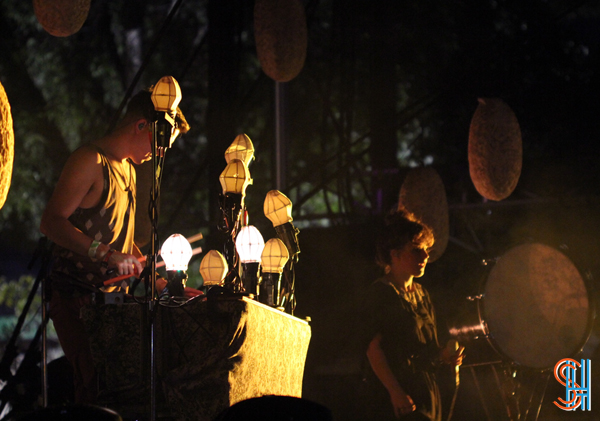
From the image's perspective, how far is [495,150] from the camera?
16.4ft

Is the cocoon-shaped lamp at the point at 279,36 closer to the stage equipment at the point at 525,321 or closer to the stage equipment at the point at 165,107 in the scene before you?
the stage equipment at the point at 525,321

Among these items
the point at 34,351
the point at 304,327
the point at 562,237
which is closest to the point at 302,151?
the point at 562,237

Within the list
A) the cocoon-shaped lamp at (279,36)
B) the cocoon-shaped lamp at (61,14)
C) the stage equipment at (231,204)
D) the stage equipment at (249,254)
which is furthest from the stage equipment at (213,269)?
the cocoon-shaped lamp at (279,36)

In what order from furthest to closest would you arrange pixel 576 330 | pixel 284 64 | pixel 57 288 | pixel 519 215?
pixel 519 215
pixel 284 64
pixel 576 330
pixel 57 288

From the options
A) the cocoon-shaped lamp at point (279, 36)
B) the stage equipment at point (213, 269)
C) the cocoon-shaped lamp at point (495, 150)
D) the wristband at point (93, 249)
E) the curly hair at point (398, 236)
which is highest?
the cocoon-shaped lamp at point (279, 36)

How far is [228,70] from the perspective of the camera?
540 cm

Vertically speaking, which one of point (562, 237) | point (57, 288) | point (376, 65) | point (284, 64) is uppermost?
point (376, 65)

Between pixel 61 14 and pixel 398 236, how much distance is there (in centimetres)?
212

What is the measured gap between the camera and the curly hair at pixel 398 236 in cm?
368

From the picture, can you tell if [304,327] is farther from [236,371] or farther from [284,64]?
[284,64]

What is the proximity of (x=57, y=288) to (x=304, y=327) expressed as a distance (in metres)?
1.17

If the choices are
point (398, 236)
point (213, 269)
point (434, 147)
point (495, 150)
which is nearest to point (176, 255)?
point (213, 269)

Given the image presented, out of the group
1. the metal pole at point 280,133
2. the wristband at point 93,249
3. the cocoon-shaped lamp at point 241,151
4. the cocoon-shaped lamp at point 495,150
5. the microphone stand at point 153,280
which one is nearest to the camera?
the microphone stand at point 153,280

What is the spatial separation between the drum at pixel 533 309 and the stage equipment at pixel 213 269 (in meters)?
2.10
